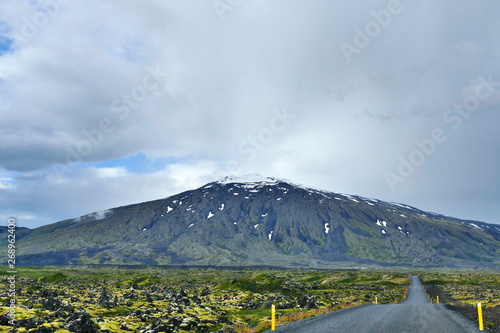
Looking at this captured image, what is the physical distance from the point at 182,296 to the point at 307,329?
24.1 m

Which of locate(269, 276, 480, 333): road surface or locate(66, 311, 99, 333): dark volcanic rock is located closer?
locate(66, 311, 99, 333): dark volcanic rock

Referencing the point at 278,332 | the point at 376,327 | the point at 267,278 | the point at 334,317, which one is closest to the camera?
the point at 278,332

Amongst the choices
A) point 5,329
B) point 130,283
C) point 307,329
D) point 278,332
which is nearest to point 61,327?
point 5,329

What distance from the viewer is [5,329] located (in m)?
19.9

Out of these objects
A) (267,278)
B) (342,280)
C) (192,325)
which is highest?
(192,325)

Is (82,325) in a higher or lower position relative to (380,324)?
higher

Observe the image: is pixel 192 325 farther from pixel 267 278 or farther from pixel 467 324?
pixel 267 278

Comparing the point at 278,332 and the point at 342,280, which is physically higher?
the point at 278,332

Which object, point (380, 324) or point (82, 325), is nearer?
point (82, 325)

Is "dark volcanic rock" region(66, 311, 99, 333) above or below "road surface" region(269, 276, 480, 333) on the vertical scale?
above

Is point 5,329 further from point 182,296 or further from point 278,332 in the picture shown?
point 182,296

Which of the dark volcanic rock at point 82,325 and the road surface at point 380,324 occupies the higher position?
the dark volcanic rock at point 82,325

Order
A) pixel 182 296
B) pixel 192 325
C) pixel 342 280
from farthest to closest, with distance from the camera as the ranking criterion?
pixel 342 280 → pixel 182 296 → pixel 192 325

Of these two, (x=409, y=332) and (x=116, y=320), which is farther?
(x=116, y=320)
